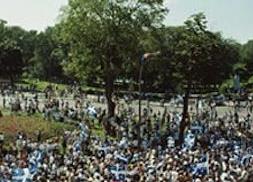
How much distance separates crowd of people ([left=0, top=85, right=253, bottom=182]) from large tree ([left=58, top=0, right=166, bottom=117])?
5.27 metres

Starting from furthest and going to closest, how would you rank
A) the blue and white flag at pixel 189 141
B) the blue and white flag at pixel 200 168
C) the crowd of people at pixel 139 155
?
the blue and white flag at pixel 189 141 → the blue and white flag at pixel 200 168 → the crowd of people at pixel 139 155

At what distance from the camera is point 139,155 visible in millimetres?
36281

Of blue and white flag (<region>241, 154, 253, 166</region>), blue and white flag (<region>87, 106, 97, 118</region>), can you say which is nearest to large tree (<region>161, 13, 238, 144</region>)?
blue and white flag (<region>87, 106, 97, 118</region>)

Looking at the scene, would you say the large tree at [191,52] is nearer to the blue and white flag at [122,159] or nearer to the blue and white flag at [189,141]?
the blue and white flag at [189,141]

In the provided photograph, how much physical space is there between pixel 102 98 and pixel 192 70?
22.9 meters

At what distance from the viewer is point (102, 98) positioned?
7706 cm

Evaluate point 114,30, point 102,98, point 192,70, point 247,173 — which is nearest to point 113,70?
point 114,30

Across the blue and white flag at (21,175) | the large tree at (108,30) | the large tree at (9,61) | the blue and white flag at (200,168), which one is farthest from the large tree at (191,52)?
the large tree at (9,61)

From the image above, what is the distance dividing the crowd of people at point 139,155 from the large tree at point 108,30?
17.3 ft

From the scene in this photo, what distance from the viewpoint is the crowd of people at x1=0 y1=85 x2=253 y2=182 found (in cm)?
3023

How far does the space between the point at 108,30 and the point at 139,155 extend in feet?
74.5

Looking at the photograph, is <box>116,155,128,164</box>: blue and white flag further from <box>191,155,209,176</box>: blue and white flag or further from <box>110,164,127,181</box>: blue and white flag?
<box>191,155,209,176</box>: blue and white flag

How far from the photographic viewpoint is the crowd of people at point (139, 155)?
3023 centimetres

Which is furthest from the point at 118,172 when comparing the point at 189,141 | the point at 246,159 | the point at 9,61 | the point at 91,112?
the point at 9,61
